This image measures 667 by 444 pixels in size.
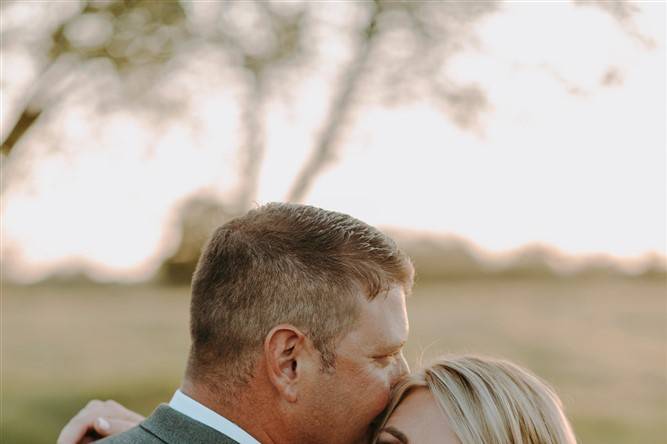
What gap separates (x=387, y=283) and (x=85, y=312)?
6.60 metres

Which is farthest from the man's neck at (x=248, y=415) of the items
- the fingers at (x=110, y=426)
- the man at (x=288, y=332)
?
the fingers at (x=110, y=426)

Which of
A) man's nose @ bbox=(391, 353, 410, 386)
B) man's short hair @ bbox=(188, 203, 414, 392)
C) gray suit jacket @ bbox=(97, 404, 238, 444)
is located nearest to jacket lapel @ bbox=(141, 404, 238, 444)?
gray suit jacket @ bbox=(97, 404, 238, 444)

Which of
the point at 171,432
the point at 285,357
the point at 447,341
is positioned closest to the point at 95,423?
the point at 171,432

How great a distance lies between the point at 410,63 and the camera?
6.67 m

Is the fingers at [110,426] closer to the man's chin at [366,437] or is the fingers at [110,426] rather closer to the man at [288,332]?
the man at [288,332]

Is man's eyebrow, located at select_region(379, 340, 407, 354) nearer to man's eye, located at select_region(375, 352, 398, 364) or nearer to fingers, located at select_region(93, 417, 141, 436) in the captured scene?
man's eye, located at select_region(375, 352, 398, 364)

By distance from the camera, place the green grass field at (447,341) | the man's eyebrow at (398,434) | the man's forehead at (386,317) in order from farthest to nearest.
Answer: the green grass field at (447,341) → the man's eyebrow at (398,434) → the man's forehead at (386,317)

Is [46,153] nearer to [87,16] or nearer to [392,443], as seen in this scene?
[87,16]

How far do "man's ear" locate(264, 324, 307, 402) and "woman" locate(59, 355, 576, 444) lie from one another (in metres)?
0.36

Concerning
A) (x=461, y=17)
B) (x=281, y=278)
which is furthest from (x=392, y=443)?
(x=461, y=17)

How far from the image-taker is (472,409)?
274 centimetres

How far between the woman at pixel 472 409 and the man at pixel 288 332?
0.15 meters

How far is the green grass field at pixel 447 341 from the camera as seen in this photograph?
8156 millimetres

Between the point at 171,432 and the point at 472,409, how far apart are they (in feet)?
2.71
